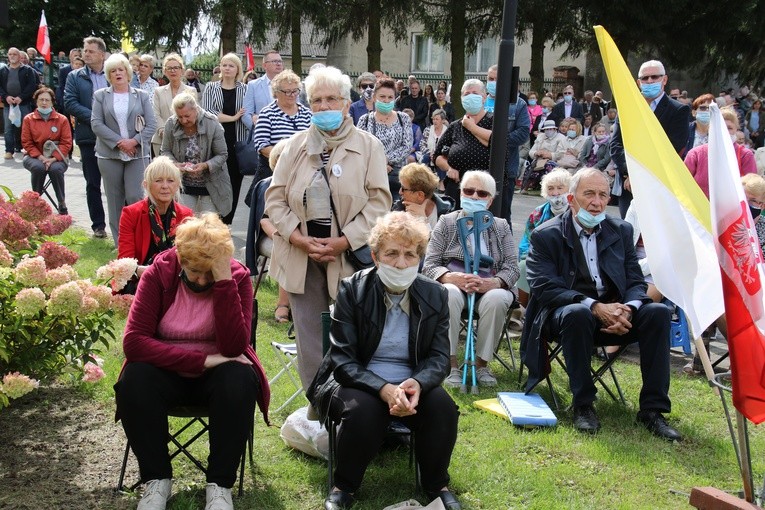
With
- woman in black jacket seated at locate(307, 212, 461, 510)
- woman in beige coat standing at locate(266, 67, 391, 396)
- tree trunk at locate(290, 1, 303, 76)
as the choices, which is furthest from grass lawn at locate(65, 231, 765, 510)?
tree trunk at locate(290, 1, 303, 76)

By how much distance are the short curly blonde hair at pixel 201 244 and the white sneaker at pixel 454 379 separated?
8.40 feet

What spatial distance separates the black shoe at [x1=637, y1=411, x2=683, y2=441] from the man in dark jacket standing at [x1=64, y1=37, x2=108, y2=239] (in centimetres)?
708

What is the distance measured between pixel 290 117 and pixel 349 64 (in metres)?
33.5

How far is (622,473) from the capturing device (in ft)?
16.8

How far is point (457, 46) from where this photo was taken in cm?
2845

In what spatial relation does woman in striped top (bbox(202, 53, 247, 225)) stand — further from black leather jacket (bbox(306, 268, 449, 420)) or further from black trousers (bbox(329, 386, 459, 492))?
black trousers (bbox(329, 386, 459, 492))

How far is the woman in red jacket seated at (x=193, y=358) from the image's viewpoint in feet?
14.3

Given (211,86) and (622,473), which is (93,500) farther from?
(211,86)

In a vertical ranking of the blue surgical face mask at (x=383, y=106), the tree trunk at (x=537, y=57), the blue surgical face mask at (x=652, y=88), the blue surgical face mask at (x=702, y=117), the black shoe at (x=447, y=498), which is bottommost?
the black shoe at (x=447, y=498)

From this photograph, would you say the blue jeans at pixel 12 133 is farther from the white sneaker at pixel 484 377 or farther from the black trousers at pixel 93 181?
the white sneaker at pixel 484 377

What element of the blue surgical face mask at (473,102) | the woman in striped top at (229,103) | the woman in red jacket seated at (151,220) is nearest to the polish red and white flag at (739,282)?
the woman in red jacket seated at (151,220)

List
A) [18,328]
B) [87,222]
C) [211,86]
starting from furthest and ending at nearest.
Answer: [87,222] < [211,86] < [18,328]

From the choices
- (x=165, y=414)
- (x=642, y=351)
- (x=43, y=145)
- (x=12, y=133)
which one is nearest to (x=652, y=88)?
(x=642, y=351)

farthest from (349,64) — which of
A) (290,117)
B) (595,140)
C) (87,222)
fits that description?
(290,117)
